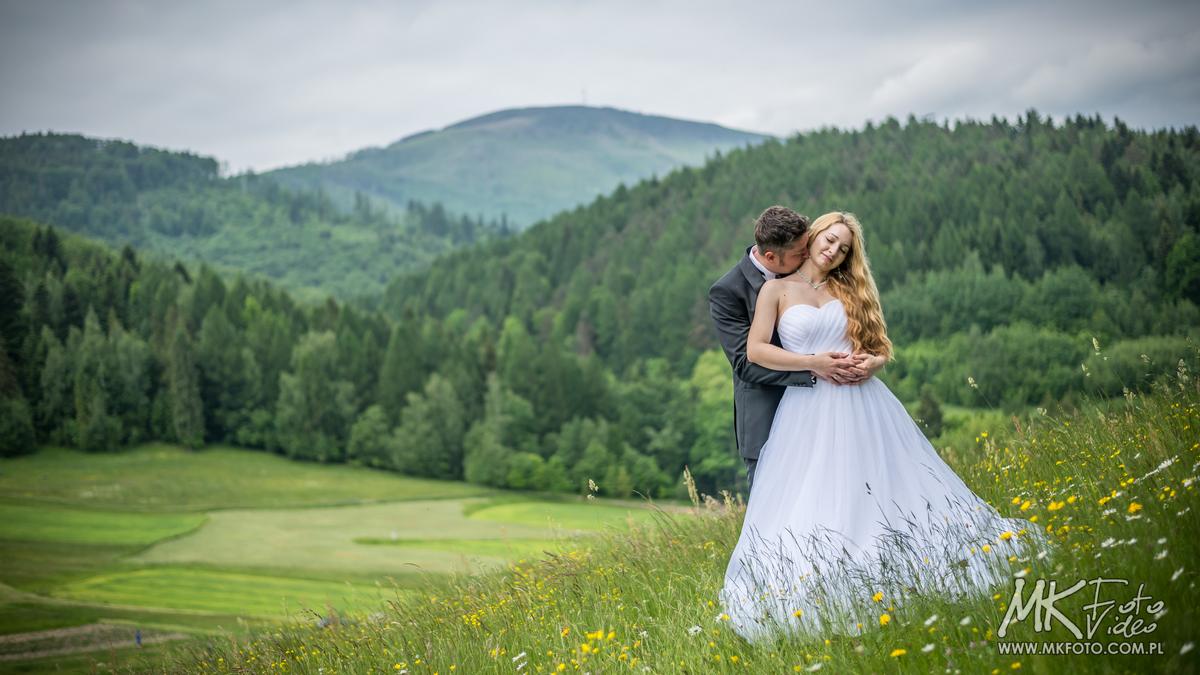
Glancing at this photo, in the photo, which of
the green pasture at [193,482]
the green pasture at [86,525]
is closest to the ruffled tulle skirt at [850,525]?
the green pasture at [86,525]

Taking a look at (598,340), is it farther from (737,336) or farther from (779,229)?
(779,229)

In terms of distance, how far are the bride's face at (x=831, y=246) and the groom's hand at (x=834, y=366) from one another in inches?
25.3

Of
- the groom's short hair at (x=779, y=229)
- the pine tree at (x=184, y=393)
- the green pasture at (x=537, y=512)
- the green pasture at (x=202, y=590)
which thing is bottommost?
the green pasture at (x=537, y=512)

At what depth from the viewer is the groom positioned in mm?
6180

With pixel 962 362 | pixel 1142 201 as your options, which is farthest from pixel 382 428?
pixel 1142 201

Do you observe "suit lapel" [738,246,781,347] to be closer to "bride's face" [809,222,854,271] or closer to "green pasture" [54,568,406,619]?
"bride's face" [809,222,854,271]

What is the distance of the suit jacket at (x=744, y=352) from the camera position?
6426 millimetres

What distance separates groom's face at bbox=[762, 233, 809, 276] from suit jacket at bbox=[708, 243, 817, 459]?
146 millimetres

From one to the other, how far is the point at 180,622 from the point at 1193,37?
36.2 metres

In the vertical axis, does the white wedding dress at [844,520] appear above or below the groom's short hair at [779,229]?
below

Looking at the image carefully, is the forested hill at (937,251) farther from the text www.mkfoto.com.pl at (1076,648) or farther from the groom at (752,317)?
the text www.mkfoto.com.pl at (1076,648)

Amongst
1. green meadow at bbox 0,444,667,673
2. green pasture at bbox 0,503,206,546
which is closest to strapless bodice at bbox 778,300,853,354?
green meadow at bbox 0,444,667,673

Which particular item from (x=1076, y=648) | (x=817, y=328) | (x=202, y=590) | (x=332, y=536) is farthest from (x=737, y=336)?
(x=332, y=536)

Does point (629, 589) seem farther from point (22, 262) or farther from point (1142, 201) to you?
point (22, 262)
